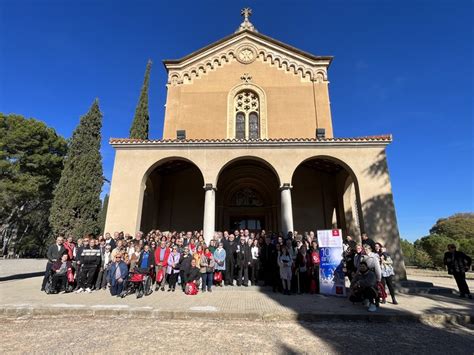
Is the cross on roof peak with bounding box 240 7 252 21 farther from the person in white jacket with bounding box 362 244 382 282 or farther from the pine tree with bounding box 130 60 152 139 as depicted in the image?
the person in white jacket with bounding box 362 244 382 282

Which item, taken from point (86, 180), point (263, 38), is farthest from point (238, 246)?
point (263, 38)

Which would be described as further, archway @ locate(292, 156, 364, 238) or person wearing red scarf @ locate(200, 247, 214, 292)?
archway @ locate(292, 156, 364, 238)

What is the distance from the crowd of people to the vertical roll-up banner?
0.59 ft

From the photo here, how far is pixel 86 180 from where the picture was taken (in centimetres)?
1520

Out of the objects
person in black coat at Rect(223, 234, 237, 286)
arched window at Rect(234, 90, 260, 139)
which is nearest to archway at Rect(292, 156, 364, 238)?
arched window at Rect(234, 90, 260, 139)

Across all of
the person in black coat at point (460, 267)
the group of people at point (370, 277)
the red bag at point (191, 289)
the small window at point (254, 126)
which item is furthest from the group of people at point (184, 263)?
the small window at point (254, 126)

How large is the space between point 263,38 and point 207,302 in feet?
50.8

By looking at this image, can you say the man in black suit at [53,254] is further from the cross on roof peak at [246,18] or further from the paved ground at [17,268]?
the cross on roof peak at [246,18]

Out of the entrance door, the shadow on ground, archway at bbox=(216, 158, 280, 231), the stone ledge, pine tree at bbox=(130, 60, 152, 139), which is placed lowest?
the shadow on ground

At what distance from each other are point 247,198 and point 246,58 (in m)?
8.64

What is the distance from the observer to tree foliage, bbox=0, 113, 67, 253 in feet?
69.1

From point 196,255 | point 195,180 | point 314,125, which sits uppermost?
point 314,125

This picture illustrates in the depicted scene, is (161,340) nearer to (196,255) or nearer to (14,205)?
(196,255)

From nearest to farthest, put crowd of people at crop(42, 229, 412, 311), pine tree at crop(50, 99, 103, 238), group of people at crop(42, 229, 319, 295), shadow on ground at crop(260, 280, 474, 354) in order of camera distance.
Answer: shadow on ground at crop(260, 280, 474, 354), crowd of people at crop(42, 229, 412, 311), group of people at crop(42, 229, 319, 295), pine tree at crop(50, 99, 103, 238)
